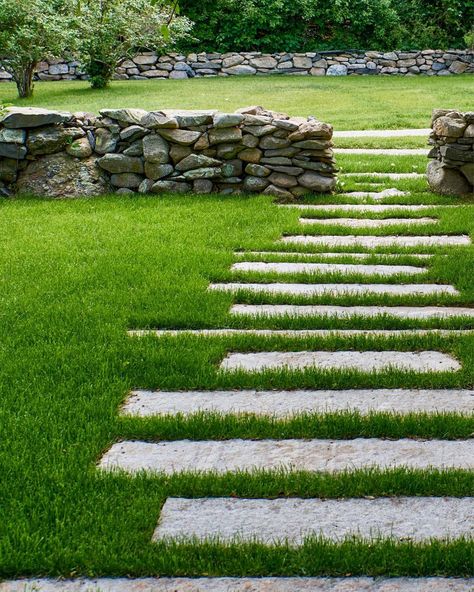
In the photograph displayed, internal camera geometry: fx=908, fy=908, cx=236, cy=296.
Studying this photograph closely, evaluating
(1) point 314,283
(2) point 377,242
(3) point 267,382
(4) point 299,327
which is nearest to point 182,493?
(3) point 267,382

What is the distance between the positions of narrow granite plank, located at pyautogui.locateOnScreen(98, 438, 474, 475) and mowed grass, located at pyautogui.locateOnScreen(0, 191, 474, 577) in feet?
0.22

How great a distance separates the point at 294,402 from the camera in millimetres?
4031

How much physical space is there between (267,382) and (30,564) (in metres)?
1.69

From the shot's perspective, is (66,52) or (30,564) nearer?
(30,564)

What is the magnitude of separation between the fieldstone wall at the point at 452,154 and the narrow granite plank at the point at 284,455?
5292 millimetres

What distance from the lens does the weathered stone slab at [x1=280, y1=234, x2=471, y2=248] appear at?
7.05 meters

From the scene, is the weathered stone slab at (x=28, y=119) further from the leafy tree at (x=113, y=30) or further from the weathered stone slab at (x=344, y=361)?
the leafy tree at (x=113, y=30)

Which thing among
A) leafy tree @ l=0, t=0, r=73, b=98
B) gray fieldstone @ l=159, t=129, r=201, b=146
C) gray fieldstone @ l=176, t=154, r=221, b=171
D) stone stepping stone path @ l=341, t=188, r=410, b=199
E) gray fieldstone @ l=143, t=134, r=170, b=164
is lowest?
stone stepping stone path @ l=341, t=188, r=410, b=199

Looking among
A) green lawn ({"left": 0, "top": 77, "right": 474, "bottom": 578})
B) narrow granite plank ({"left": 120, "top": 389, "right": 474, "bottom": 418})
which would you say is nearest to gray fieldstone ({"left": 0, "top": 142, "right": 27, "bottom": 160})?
green lawn ({"left": 0, "top": 77, "right": 474, "bottom": 578})

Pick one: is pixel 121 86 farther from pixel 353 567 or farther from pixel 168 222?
pixel 353 567

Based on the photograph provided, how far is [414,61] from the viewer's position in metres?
21.2

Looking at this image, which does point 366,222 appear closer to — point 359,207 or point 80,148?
point 359,207

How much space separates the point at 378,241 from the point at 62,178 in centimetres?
350

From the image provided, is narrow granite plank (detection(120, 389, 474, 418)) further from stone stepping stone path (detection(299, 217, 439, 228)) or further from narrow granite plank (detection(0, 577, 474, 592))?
stone stepping stone path (detection(299, 217, 439, 228))
